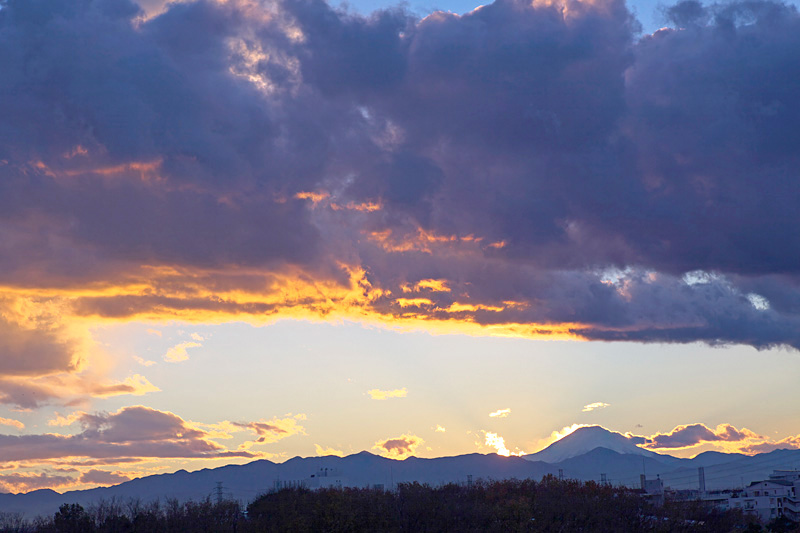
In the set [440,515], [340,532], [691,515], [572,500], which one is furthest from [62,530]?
[691,515]

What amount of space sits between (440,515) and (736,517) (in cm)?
7631

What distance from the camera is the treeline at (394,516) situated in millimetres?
127625

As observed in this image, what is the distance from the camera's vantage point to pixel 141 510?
13988cm

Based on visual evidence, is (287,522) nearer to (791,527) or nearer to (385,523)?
(385,523)

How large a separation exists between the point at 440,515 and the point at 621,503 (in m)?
39.6

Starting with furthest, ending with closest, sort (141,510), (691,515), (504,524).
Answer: (691,515), (141,510), (504,524)

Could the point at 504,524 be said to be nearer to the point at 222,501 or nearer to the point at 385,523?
the point at 385,523

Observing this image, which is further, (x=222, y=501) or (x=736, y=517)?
(x=736, y=517)

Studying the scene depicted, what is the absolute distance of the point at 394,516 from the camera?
133875 mm

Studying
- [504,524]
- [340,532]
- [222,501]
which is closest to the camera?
[340,532]

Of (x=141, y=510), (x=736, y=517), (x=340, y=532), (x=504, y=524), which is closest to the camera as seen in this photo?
(x=340, y=532)

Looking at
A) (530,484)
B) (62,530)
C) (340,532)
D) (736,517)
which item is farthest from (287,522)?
(736,517)

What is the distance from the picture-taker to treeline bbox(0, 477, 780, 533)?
128 meters

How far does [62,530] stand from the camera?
424 ft
